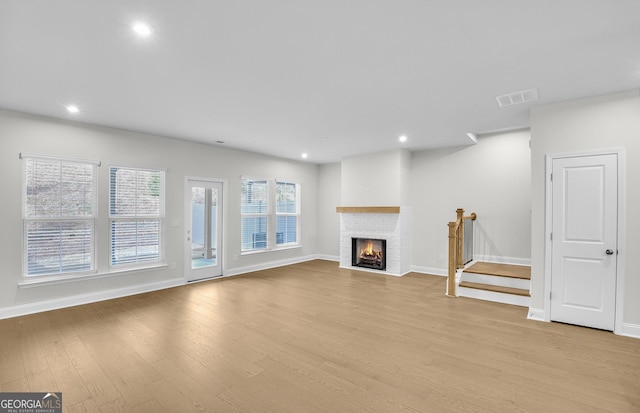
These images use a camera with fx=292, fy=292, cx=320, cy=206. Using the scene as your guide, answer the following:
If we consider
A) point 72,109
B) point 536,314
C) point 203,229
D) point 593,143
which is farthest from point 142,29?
point 536,314

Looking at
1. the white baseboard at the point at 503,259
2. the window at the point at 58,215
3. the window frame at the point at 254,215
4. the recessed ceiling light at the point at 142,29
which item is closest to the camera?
the recessed ceiling light at the point at 142,29

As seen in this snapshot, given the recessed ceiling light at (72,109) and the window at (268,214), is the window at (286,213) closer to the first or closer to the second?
the window at (268,214)

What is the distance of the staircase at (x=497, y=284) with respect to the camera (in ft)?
14.5

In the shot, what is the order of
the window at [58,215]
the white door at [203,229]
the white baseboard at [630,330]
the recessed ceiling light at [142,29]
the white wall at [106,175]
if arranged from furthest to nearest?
the white door at [203,229]
the window at [58,215]
the white wall at [106,175]
the white baseboard at [630,330]
the recessed ceiling light at [142,29]

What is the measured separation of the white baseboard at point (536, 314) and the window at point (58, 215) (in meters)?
6.42

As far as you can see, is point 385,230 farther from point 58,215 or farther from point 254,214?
point 58,215

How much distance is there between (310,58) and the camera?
2.65 metres

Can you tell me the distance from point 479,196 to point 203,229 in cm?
A: 571

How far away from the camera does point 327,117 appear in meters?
4.34

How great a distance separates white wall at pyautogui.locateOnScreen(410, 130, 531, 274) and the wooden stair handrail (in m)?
0.90

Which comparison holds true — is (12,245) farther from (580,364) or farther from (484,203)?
(484,203)

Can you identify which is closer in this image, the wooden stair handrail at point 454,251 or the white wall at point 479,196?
the wooden stair handrail at point 454,251

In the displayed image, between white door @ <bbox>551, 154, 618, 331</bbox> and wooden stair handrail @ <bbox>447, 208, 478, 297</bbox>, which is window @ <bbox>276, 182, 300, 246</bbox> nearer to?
wooden stair handrail @ <bbox>447, 208, 478, 297</bbox>

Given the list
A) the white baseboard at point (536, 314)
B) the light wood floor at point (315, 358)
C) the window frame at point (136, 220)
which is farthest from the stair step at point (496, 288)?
the window frame at point (136, 220)
